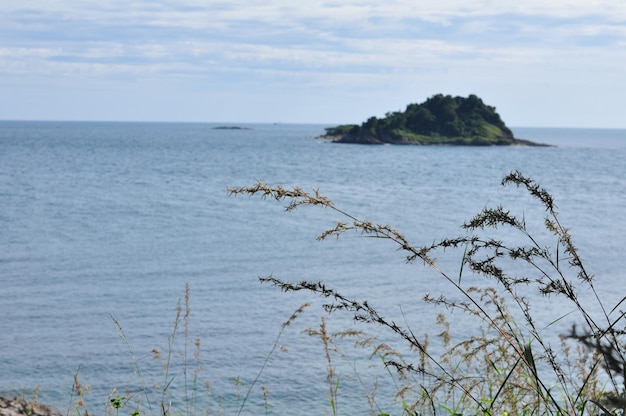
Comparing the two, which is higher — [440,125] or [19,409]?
[440,125]

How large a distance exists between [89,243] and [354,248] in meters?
9.50

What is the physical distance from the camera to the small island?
150125 mm

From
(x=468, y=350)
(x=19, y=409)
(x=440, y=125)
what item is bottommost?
(x=19, y=409)

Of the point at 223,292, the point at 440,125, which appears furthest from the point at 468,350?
the point at 440,125

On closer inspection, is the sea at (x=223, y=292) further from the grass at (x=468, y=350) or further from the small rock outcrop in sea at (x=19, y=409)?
the small rock outcrop in sea at (x=19, y=409)

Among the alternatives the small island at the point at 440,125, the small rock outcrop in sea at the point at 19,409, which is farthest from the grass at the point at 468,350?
the small island at the point at 440,125

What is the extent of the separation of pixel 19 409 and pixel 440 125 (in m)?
147

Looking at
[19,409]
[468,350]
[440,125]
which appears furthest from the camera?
[440,125]

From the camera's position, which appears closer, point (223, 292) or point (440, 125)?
point (223, 292)

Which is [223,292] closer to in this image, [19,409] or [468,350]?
[19,409]

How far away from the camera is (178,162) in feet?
304

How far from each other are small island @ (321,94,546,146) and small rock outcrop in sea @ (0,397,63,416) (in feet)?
458

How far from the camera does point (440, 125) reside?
154 meters

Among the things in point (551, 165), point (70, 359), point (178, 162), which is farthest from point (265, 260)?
point (551, 165)
